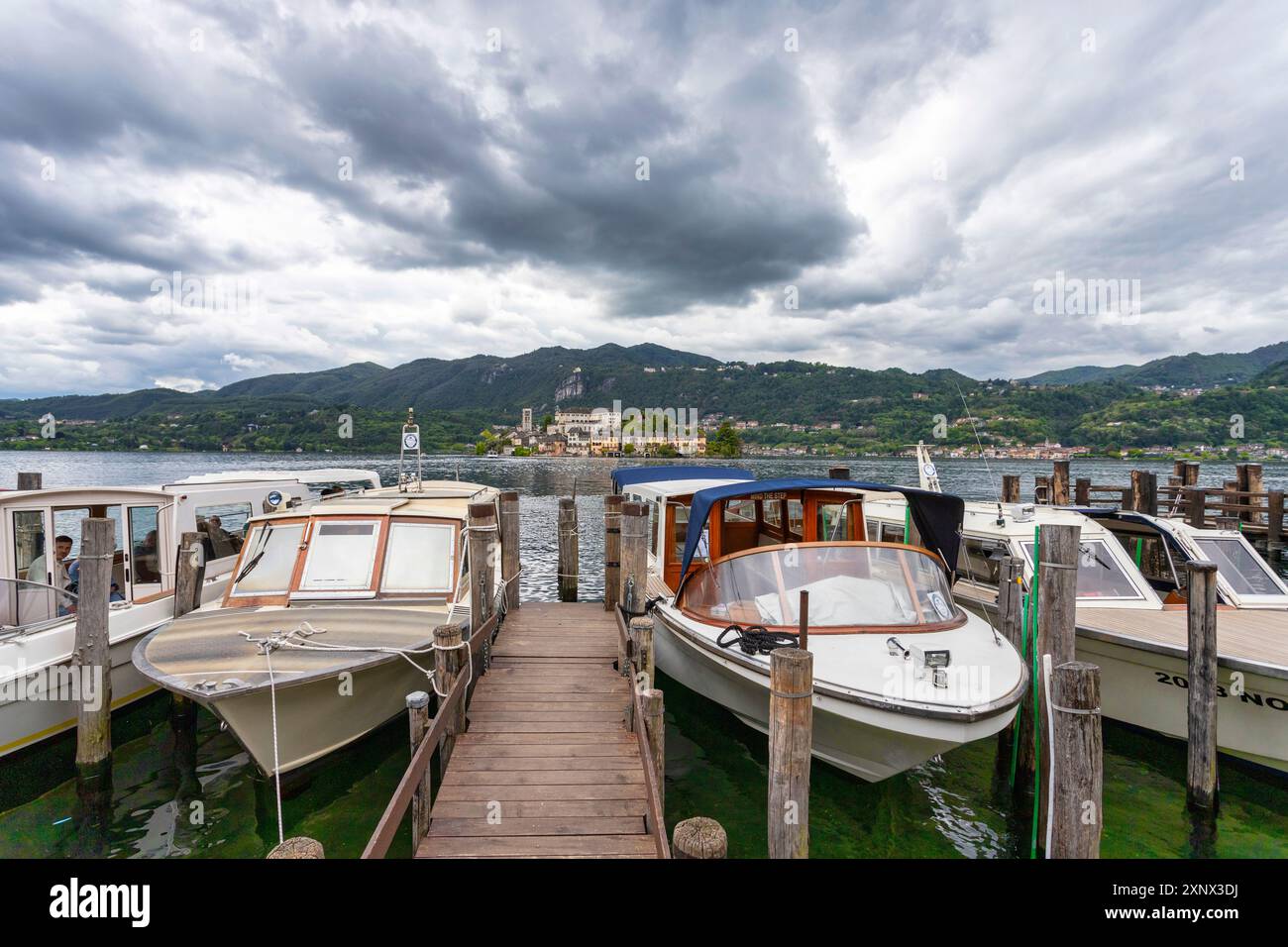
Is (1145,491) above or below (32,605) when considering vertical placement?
above

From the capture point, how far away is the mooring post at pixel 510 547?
10.2 m

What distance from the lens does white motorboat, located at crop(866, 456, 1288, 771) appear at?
6.98 meters

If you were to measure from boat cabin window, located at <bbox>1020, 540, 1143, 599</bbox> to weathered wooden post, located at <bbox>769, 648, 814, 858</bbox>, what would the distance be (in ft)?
23.1

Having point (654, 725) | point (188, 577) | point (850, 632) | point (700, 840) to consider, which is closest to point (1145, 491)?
point (850, 632)

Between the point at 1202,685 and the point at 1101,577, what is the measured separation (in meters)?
3.10

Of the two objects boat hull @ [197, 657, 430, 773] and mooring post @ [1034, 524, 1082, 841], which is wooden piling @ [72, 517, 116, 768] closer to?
boat hull @ [197, 657, 430, 773]

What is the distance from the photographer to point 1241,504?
832 inches

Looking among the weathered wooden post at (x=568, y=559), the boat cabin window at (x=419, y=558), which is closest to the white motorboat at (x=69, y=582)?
the boat cabin window at (x=419, y=558)

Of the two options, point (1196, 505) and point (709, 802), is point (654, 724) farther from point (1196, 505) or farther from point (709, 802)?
point (1196, 505)

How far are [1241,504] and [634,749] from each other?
84.2 ft

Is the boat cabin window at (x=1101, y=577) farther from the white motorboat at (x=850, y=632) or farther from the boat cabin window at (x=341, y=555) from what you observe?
the boat cabin window at (x=341, y=555)

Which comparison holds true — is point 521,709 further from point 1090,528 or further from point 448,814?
point 1090,528

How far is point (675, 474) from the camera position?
41.8ft
